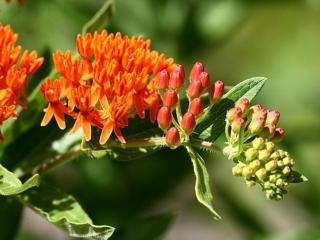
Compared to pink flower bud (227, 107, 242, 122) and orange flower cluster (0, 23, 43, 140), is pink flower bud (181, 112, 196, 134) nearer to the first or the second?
pink flower bud (227, 107, 242, 122)

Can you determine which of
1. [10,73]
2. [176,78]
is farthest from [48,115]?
[176,78]

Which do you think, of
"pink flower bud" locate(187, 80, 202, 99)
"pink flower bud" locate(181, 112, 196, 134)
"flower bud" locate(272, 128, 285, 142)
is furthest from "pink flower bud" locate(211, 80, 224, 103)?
"flower bud" locate(272, 128, 285, 142)

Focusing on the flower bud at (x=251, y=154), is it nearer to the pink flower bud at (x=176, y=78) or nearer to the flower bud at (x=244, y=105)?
the flower bud at (x=244, y=105)

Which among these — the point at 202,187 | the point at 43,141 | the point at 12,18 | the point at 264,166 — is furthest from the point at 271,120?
the point at 12,18

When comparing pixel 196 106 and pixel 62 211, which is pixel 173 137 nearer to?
pixel 196 106

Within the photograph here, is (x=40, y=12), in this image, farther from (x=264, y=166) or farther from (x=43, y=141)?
(x=264, y=166)
